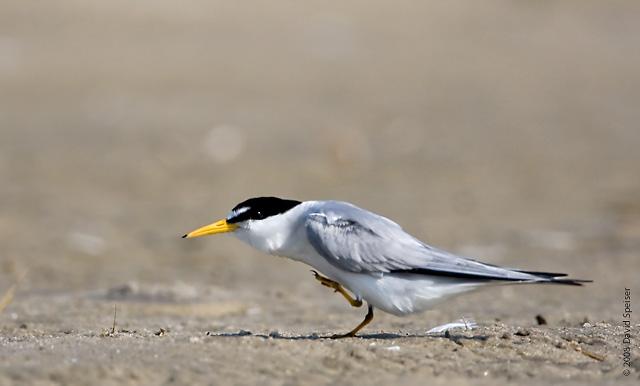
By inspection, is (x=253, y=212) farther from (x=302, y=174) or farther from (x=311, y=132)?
(x=311, y=132)

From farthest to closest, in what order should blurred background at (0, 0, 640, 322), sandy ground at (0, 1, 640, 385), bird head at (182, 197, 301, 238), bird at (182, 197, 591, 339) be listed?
blurred background at (0, 0, 640, 322), bird head at (182, 197, 301, 238), bird at (182, 197, 591, 339), sandy ground at (0, 1, 640, 385)

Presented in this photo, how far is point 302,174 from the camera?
13398 millimetres

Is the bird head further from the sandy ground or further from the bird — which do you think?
the sandy ground

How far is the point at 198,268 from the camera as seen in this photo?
32.1 feet

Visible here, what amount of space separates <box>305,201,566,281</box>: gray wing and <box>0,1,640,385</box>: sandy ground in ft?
1.35

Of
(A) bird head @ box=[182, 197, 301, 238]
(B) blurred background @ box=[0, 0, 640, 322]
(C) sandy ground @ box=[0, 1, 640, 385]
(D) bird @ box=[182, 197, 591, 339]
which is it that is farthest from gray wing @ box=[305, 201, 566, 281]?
(B) blurred background @ box=[0, 0, 640, 322]

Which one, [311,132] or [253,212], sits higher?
[311,132]

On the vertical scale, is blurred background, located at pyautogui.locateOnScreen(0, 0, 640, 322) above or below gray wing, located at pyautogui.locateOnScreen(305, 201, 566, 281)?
above

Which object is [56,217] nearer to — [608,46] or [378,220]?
[378,220]

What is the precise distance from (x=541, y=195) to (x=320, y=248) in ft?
28.8

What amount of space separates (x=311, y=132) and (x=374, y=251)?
35.6ft

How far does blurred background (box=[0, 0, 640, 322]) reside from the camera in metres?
10.1

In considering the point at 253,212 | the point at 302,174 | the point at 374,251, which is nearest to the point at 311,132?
the point at 302,174

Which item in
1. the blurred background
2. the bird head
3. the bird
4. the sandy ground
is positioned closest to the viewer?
the sandy ground
